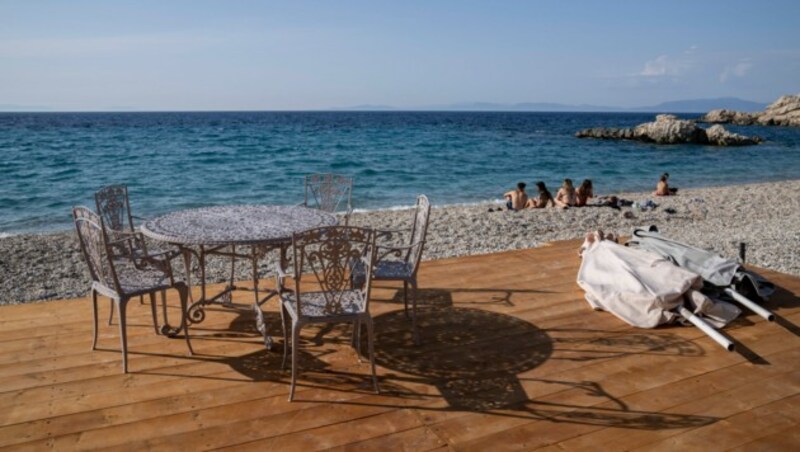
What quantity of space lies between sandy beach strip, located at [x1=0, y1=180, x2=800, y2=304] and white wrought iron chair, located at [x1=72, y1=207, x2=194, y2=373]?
2476 millimetres

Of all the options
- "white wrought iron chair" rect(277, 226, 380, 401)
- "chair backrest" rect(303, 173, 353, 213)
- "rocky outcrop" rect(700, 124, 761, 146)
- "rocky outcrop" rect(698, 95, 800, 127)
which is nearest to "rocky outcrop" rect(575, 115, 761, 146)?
"rocky outcrop" rect(700, 124, 761, 146)

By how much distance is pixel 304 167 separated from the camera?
844 inches

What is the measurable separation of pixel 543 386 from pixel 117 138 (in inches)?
1332

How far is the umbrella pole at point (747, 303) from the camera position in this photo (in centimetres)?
362

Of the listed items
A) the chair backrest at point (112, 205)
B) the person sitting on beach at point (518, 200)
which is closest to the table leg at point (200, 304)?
the chair backrest at point (112, 205)

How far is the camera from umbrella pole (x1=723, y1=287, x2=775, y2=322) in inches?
143

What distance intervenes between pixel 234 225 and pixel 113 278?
789 mm

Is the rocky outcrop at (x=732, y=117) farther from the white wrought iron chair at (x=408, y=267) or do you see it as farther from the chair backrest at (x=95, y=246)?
the chair backrest at (x=95, y=246)

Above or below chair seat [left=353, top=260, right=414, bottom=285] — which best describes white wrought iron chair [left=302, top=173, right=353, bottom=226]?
above

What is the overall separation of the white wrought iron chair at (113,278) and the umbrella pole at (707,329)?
312 centimetres

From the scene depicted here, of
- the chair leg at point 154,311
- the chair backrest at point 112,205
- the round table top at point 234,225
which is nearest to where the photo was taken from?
the round table top at point 234,225

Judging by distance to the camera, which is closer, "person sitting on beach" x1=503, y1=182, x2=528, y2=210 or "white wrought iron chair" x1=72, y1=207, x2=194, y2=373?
"white wrought iron chair" x1=72, y1=207, x2=194, y2=373

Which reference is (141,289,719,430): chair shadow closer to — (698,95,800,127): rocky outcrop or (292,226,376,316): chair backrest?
(292,226,376,316): chair backrest

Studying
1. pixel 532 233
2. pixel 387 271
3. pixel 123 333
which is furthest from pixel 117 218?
pixel 532 233
